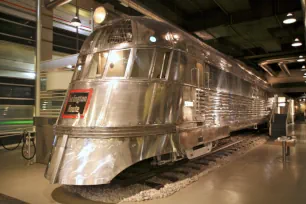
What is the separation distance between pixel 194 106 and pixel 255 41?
9.63m

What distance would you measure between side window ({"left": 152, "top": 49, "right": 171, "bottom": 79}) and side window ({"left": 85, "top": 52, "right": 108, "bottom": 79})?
1001 mm

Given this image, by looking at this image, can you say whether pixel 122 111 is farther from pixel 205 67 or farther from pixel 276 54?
pixel 276 54

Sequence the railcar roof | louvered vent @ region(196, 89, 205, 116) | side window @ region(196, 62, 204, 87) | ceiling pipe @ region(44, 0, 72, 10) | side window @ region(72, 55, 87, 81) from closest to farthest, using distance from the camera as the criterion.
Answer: the railcar roof → side window @ region(72, 55, 87, 81) → louvered vent @ region(196, 89, 205, 116) → side window @ region(196, 62, 204, 87) → ceiling pipe @ region(44, 0, 72, 10)

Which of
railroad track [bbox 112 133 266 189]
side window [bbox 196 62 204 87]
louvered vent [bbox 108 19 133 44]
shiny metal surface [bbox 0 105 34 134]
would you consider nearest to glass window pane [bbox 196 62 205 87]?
side window [bbox 196 62 204 87]

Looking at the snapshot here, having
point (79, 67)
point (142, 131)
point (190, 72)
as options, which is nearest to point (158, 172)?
point (142, 131)

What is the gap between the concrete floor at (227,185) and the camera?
416 centimetres

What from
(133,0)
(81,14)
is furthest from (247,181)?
(81,14)

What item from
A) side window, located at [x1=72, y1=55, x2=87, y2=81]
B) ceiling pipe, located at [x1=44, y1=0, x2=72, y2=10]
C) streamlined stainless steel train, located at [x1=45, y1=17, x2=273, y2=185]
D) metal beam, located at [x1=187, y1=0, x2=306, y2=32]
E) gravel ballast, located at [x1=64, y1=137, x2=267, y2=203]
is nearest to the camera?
streamlined stainless steel train, located at [x1=45, y1=17, x2=273, y2=185]

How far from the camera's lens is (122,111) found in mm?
4184

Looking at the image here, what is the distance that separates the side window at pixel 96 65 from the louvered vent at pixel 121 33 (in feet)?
1.07

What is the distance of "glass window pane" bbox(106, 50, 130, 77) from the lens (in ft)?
15.0

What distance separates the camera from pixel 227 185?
4859mm

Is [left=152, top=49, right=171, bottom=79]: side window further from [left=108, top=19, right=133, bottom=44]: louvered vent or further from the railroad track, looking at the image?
the railroad track

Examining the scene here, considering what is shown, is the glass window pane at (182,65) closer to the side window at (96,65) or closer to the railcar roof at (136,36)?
the railcar roof at (136,36)
